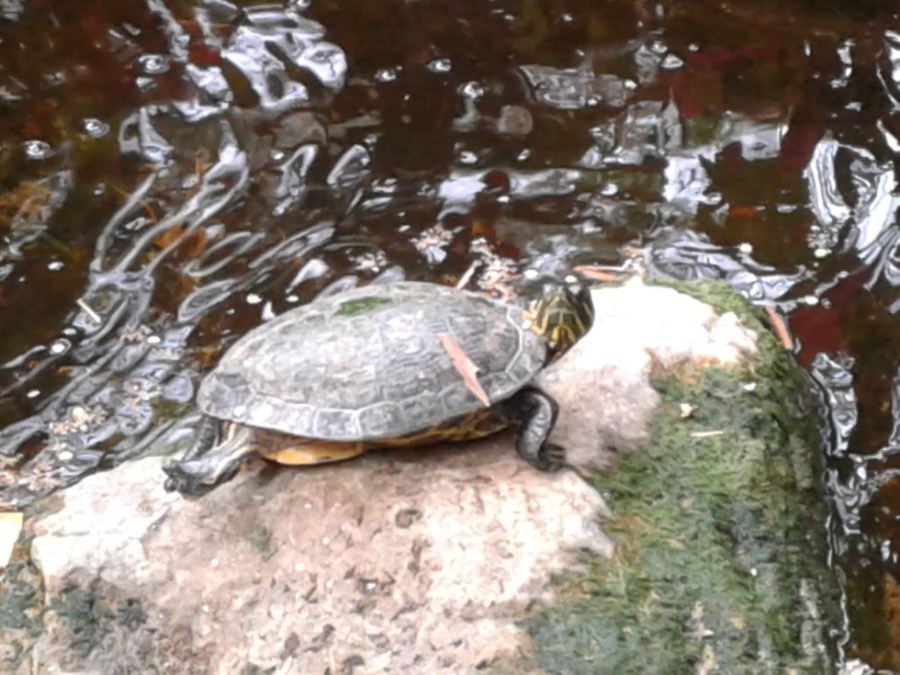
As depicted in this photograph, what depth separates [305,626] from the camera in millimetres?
2955

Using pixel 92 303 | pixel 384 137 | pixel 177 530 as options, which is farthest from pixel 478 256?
pixel 177 530

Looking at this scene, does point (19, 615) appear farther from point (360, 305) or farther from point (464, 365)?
point (464, 365)

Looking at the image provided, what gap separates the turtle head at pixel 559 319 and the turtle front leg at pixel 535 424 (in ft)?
0.45

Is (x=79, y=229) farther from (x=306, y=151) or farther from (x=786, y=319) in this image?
(x=786, y=319)

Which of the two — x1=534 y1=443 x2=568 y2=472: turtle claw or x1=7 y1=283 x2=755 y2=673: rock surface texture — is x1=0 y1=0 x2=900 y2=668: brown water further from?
x1=534 y1=443 x2=568 y2=472: turtle claw

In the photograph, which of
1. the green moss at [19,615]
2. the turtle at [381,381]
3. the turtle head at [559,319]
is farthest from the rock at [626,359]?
the green moss at [19,615]

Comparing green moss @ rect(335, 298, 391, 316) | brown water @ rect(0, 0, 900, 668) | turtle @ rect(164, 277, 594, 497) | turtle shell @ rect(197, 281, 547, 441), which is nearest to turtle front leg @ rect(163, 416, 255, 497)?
turtle @ rect(164, 277, 594, 497)

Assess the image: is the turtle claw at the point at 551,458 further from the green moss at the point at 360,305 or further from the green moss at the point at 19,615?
the green moss at the point at 19,615

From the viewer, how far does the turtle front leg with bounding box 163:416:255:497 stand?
3141mm

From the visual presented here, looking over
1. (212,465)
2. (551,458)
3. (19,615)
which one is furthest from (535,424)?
(19,615)

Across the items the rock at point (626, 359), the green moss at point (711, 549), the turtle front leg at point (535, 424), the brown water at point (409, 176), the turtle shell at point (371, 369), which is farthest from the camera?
the brown water at point (409, 176)

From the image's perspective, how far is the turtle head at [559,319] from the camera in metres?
3.26

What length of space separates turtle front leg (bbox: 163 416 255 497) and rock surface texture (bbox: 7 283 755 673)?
0.14 metres

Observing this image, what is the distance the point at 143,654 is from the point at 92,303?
2275 millimetres
